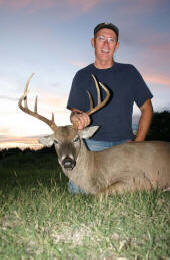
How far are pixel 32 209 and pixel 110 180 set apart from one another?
59.0 inches

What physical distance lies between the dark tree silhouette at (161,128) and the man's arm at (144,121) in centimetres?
1561

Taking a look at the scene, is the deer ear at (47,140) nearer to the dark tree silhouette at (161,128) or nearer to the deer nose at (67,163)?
the deer nose at (67,163)

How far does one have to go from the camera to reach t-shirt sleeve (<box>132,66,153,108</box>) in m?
5.96

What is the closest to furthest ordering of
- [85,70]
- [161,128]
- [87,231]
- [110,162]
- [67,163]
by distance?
[87,231] < [67,163] < [110,162] < [85,70] < [161,128]

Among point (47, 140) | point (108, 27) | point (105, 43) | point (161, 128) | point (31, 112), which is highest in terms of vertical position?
point (108, 27)

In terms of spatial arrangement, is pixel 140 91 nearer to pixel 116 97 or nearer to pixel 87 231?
pixel 116 97

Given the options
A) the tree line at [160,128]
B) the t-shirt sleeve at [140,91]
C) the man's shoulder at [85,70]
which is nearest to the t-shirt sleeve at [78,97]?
the man's shoulder at [85,70]

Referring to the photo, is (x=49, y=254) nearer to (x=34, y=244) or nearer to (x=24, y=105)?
(x=34, y=244)

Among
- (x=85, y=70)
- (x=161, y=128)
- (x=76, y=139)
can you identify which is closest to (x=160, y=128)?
(x=161, y=128)

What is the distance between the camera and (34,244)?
271 cm

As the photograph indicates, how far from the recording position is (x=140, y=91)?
5980 mm

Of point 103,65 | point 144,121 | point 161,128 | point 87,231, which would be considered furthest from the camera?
point 161,128

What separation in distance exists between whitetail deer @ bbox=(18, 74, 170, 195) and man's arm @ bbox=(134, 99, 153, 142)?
0.94 meters

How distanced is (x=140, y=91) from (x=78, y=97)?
4.23 ft
